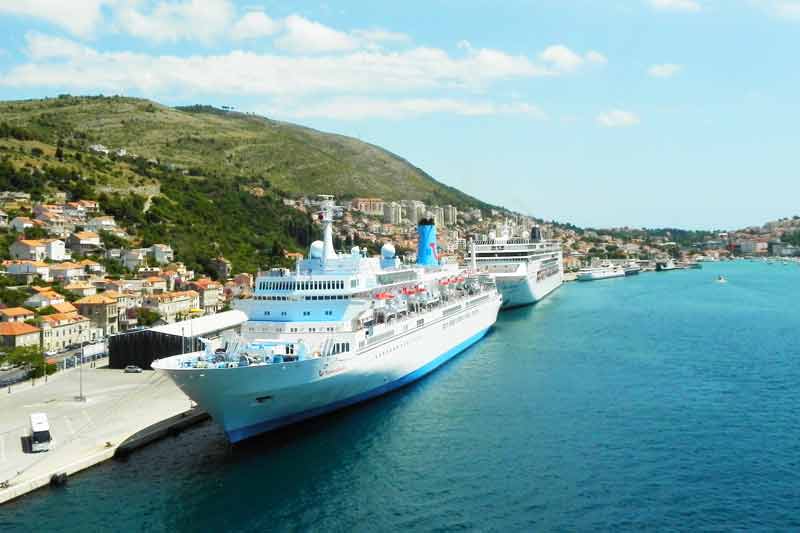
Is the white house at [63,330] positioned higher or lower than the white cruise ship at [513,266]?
Answer: lower

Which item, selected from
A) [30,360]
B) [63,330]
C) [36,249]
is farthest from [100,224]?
[30,360]

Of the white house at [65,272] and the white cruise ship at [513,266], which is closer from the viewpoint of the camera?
the white house at [65,272]

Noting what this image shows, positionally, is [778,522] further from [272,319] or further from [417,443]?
[272,319]

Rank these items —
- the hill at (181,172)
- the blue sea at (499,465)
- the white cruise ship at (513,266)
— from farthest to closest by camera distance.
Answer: the hill at (181,172) → the white cruise ship at (513,266) → the blue sea at (499,465)

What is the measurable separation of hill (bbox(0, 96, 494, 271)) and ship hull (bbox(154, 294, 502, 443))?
42.0 m

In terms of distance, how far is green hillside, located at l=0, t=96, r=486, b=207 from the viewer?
419ft

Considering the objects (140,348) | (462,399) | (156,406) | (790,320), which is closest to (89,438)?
(156,406)

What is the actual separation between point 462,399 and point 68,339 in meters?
25.3

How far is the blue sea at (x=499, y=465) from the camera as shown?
692 inches

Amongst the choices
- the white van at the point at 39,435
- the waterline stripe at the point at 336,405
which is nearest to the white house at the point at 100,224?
the waterline stripe at the point at 336,405

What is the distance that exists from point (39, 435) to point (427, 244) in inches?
1141

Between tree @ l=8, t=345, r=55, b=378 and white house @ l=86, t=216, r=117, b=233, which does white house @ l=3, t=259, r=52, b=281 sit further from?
tree @ l=8, t=345, r=55, b=378

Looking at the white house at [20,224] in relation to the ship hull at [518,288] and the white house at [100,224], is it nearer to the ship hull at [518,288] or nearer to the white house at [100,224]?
the white house at [100,224]

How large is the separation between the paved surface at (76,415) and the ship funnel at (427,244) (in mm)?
20222
